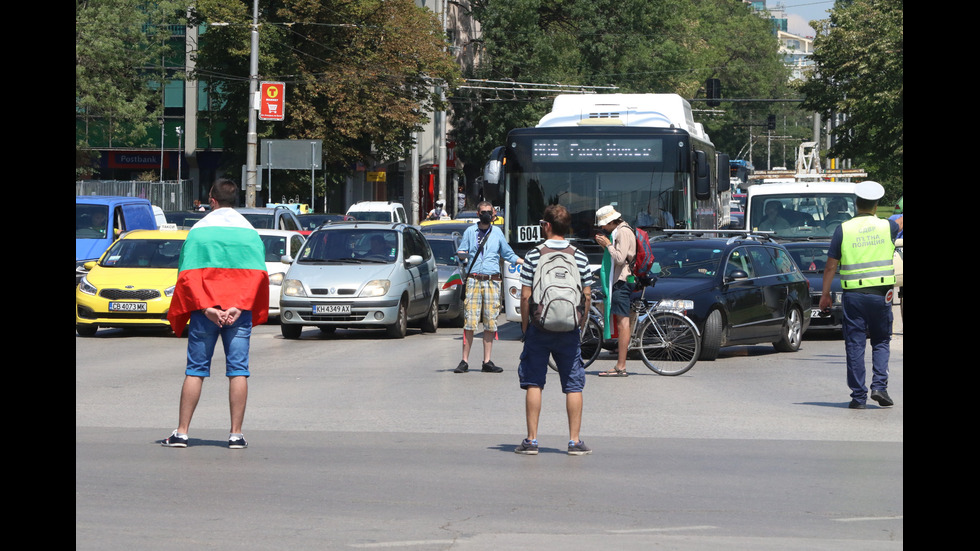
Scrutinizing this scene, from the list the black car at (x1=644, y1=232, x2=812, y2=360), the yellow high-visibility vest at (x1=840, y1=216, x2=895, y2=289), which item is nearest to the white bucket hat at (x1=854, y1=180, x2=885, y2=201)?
the yellow high-visibility vest at (x1=840, y1=216, x2=895, y2=289)

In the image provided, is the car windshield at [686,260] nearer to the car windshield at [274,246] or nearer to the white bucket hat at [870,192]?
the white bucket hat at [870,192]

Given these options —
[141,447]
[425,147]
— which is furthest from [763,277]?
[425,147]

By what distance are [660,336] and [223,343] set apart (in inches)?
276

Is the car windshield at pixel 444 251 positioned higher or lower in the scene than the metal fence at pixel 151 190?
lower

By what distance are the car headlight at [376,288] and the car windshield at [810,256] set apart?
20.4 ft

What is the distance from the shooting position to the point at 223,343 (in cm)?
909

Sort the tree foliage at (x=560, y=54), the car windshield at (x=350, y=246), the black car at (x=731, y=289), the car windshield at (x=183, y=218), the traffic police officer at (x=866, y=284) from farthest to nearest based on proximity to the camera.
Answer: the tree foliage at (x=560, y=54)
the car windshield at (x=183, y=218)
the car windshield at (x=350, y=246)
the black car at (x=731, y=289)
the traffic police officer at (x=866, y=284)

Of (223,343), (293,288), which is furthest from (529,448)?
(293,288)

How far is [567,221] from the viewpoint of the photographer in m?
9.42

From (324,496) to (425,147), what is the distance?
225 feet

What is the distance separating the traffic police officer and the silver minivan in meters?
9.15

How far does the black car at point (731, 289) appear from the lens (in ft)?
53.1

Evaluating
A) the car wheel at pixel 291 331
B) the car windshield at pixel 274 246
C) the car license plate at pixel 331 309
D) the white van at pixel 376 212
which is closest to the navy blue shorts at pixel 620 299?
the car license plate at pixel 331 309
